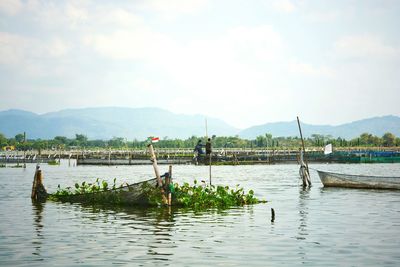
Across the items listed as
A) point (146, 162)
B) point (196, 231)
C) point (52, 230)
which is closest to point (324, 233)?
point (196, 231)

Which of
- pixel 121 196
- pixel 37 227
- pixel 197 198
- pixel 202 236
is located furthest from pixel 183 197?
pixel 202 236

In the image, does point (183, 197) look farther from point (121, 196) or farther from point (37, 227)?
point (37, 227)

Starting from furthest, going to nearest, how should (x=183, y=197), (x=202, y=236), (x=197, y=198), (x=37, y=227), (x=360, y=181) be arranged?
1. (x=360, y=181)
2. (x=197, y=198)
3. (x=183, y=197)
4. (x=37, y=227)
5. (x=202, y=236)

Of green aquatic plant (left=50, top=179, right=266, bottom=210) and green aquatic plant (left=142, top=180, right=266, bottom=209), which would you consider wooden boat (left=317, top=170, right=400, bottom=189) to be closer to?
green aquatic plant (left=50, top=179, right=266, bottom=210)

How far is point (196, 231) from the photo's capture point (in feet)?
66.8

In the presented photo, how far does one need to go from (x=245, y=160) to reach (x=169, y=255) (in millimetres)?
107431

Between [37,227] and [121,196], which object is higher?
[121,196]

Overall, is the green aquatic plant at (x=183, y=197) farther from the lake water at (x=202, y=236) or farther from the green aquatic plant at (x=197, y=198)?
the lake water at (x=202, y=236)

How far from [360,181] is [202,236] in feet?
78.8

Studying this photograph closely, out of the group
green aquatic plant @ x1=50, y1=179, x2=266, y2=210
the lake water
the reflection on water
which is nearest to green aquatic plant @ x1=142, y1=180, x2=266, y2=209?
green aquatic plant @ x1=50, y1=179, x2=266, y2=210

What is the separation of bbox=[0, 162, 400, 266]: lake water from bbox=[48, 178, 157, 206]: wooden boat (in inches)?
28.1

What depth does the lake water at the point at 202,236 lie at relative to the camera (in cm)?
1520

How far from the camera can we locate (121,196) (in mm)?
28734

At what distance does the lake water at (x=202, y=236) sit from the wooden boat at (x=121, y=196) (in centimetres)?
71
